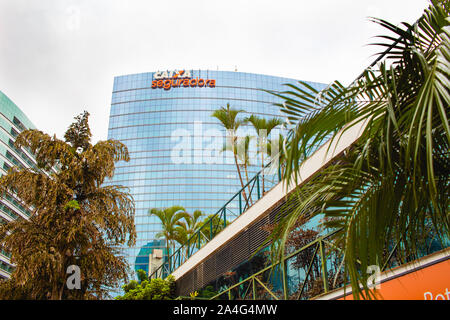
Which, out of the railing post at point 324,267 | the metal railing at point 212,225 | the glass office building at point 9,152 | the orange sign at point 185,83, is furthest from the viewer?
the orange sign at point 185,83

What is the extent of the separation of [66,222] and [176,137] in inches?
2818

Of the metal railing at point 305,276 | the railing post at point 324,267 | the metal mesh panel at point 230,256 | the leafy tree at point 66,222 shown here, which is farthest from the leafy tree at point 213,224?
the railing post at point 324,267

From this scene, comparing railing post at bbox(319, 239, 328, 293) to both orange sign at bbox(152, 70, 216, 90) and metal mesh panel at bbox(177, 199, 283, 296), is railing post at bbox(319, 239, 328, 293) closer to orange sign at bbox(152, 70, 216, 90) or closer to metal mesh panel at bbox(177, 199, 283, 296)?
metal mesh panel at bbox(177, 199, 283, 296)

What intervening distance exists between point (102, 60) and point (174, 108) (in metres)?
19.5

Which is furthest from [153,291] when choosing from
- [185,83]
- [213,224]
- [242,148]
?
[185,83]

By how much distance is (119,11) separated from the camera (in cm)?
4344

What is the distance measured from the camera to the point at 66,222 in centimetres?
1342

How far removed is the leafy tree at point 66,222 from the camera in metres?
13.0

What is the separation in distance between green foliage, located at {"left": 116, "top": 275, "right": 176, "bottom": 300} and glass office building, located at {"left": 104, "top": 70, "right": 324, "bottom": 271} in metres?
57.7

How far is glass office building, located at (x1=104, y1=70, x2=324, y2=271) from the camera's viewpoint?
7950cm

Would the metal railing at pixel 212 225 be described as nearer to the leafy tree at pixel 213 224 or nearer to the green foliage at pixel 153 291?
the leafy tree at pixel 213 224

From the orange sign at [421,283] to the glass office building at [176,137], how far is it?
6937 centimetres

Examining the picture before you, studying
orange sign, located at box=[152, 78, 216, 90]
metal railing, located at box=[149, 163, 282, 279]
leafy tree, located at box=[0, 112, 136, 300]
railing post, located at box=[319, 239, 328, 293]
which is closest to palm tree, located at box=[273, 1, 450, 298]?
metal railing, located at box=[149, 163, 282, 279]
